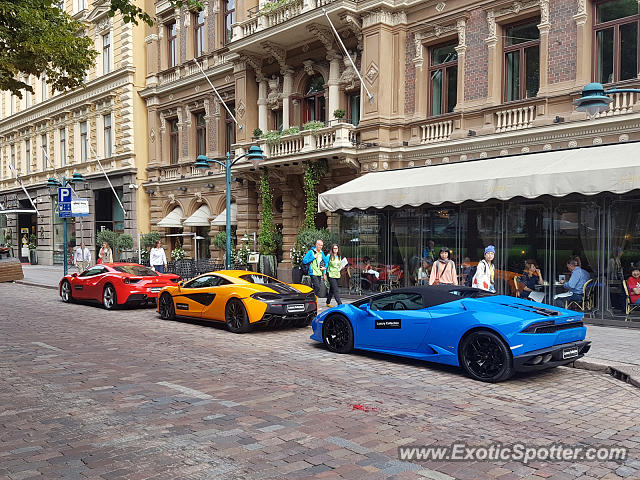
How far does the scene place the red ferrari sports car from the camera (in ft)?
52.4

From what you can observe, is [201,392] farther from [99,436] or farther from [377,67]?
[377,67]

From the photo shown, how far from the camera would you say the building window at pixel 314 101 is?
22.9 metres

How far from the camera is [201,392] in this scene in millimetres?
6859

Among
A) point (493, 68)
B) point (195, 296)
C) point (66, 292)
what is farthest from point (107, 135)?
point (493, 68)

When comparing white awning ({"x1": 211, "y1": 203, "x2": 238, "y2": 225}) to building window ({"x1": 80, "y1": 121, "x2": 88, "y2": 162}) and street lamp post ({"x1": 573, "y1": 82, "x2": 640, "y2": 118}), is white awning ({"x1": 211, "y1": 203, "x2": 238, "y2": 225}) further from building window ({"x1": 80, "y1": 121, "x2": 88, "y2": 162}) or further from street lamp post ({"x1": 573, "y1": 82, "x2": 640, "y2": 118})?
street lamp post ({"x1": 573, "y1": 82, "x2": 640, "y2": 118})

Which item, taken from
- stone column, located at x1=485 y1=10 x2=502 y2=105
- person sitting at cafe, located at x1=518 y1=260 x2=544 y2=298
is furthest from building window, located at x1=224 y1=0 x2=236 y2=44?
person sitting at cafe, located at x1=518 y1=260 x2=544 y2=298

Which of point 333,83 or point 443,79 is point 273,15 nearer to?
point 333,83

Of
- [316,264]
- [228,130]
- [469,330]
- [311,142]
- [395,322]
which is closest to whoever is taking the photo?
[469,330]

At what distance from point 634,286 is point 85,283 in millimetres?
14766

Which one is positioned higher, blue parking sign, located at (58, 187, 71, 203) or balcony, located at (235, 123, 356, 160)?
balcony, located at (235, 123, 356, 160)

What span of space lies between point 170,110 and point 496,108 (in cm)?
1975

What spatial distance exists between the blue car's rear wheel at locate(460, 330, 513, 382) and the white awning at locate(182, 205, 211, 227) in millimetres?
21015

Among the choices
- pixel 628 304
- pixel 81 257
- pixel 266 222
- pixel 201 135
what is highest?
pixel 201 135

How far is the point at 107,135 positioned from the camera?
3456cm
